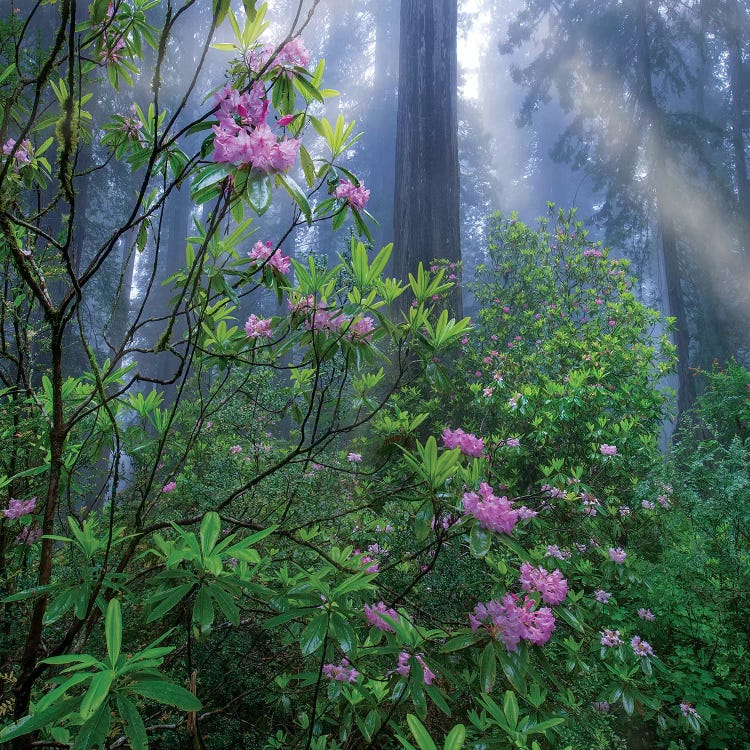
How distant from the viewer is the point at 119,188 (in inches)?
492

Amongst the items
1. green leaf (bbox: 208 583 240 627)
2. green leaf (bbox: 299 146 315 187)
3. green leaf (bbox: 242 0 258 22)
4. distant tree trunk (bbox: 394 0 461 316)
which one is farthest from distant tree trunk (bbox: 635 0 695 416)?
green leaf (bbox: 208 583 240 627)

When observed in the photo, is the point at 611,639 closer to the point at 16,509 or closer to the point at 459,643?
the point at 459,643

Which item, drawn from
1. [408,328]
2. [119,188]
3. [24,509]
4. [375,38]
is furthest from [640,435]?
[375,38]

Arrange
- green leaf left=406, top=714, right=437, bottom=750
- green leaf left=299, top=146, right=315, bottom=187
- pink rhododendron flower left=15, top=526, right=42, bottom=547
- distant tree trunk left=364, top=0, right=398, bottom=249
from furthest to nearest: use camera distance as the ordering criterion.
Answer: distant tree trunk left=364, top=0, right=398, bottom=249 < pink rhododendron flower left=15, top=526, right=42, bottom=547 < green leaf left=299, top=146, right=315, bottom=187 < green leaf left=406, top=714, right=437, bottom=750

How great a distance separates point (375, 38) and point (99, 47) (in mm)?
26766

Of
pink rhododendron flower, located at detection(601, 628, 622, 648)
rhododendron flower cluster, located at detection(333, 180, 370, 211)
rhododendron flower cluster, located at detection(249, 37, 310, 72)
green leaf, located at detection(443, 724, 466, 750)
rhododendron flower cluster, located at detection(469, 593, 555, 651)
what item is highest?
rhododendron flower cluster, located at detection(249, 37, 310, 72)

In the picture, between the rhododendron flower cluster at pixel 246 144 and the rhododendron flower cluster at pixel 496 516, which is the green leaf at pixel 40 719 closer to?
the rhododendron flower cluster at pixel 496 516

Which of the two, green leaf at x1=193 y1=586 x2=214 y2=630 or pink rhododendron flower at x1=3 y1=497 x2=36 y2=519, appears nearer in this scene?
green leaf at x1=193 y1=586 x2=214 y2=630

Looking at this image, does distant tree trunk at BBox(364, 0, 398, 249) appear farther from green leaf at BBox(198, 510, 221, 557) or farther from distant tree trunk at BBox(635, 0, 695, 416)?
green leaf at BBox(198, 510, 221, 557)

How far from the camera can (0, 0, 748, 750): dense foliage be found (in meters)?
1.06

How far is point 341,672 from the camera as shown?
1.34m

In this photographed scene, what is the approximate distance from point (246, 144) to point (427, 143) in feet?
17.4

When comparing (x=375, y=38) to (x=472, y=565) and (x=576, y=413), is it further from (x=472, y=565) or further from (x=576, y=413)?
(x=472, y=565)

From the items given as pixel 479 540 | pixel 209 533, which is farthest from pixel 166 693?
pixel 479 540
